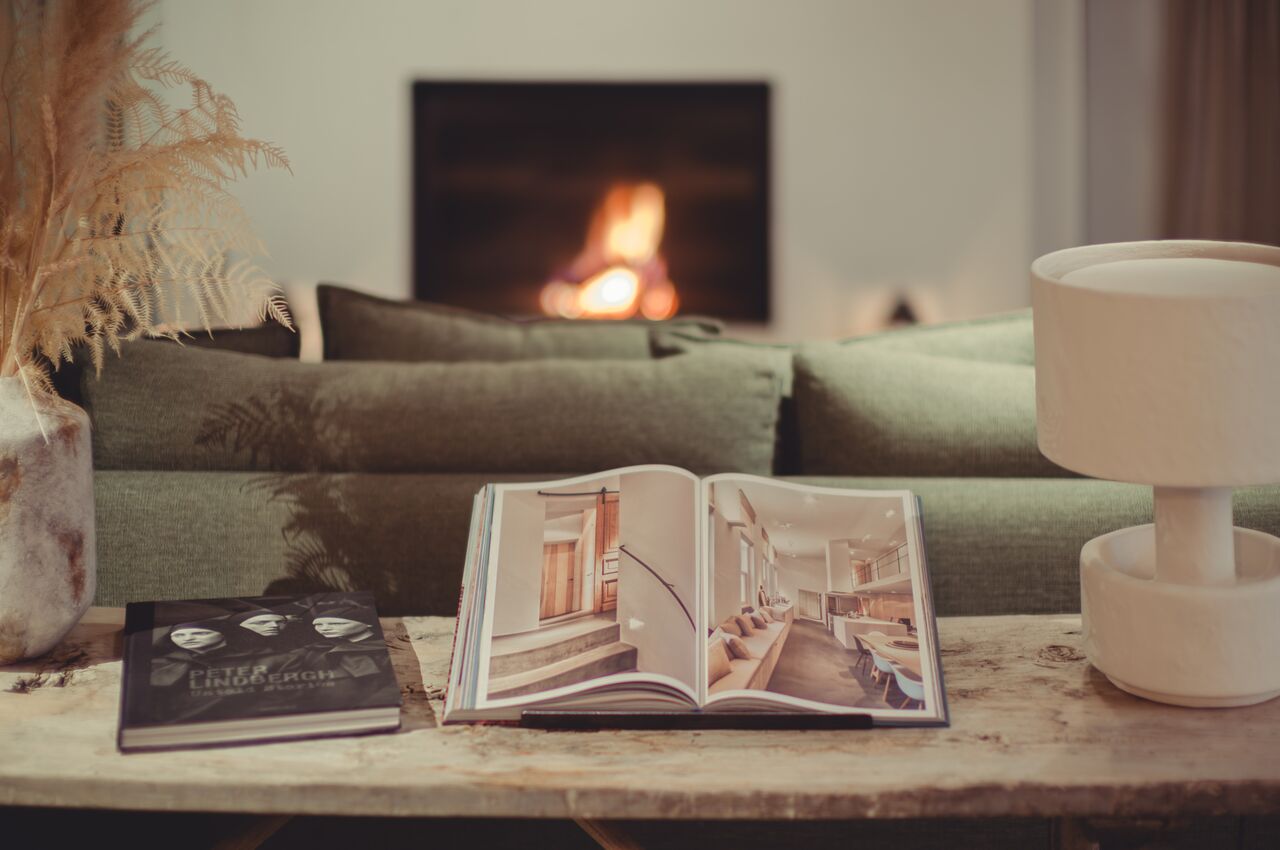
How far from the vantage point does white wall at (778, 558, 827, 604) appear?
3.10ft

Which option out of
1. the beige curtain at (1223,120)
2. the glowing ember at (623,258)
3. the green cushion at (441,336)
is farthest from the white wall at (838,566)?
the beige curtain at (1223,120)

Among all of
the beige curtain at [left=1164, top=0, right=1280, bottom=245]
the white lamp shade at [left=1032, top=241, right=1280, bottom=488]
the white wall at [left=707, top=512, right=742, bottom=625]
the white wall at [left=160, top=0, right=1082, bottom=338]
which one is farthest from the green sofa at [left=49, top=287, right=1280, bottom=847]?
the beige curtain at [left=1164, top=0, right=1280, bottom=245]

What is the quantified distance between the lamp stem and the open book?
0.19 metres

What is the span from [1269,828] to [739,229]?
3.53 meters

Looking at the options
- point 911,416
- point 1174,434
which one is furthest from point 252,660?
point 911,416

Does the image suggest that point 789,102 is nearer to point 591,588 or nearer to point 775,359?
point 775,359

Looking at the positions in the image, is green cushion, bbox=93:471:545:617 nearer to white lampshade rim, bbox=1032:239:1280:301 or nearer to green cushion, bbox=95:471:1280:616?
green cushion, bbox=95:471:1280:616

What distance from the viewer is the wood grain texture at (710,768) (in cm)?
74

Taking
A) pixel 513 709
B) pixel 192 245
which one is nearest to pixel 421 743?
pixel 513 709

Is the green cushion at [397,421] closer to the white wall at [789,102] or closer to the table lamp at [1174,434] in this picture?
the table lamp at [1174,434]

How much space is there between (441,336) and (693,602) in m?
0.91

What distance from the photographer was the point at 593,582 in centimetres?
93

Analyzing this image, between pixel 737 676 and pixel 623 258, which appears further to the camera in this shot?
pixel 623 258

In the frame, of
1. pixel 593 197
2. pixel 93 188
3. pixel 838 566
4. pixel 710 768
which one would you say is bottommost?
pixel 710 768
